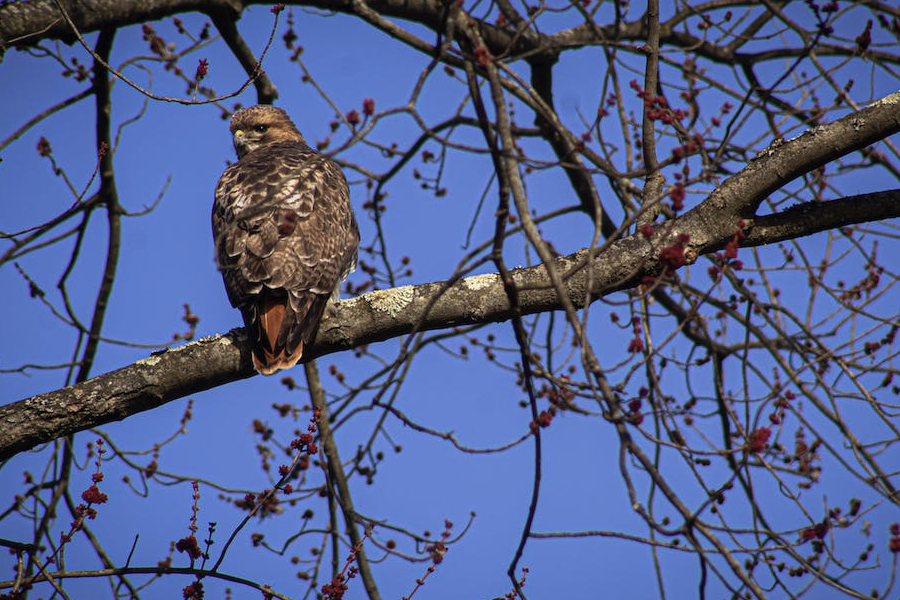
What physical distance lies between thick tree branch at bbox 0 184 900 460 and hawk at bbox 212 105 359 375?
4.8 inches

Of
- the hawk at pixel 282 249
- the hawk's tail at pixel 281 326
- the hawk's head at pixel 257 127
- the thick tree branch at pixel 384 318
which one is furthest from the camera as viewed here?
the hawk's head at pixel 257 127

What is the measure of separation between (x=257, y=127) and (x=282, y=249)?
2.31m

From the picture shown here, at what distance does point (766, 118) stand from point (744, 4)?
3.45 ft

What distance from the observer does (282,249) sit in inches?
149

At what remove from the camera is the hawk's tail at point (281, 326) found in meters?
3.39

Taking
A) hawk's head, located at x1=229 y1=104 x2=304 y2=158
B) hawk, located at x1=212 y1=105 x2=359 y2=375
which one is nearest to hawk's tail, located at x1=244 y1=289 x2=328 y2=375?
hawk, located at x1=212 y1=105 x2=359 y2=375

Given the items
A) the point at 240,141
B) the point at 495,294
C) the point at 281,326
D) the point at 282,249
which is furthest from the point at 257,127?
the point at 495,294

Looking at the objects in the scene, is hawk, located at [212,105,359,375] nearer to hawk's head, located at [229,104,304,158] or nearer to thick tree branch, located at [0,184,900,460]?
thick tree branch, located at [0,184,900,460]

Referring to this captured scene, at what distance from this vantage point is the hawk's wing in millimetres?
3506

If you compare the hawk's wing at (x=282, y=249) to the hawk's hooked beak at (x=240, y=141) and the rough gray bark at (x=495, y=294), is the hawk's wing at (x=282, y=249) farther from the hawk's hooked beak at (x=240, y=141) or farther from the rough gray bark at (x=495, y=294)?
the hawk's hooked beak at (x=240, y=141)

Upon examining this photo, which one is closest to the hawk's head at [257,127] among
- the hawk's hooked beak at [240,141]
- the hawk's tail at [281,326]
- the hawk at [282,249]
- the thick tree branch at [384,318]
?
the hawk's hooked beak at [240,141]

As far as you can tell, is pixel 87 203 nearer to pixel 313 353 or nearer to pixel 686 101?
pixel 313 353

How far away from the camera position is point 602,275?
3.26 metres

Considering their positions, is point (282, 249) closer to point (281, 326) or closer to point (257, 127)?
point (281, 326)
